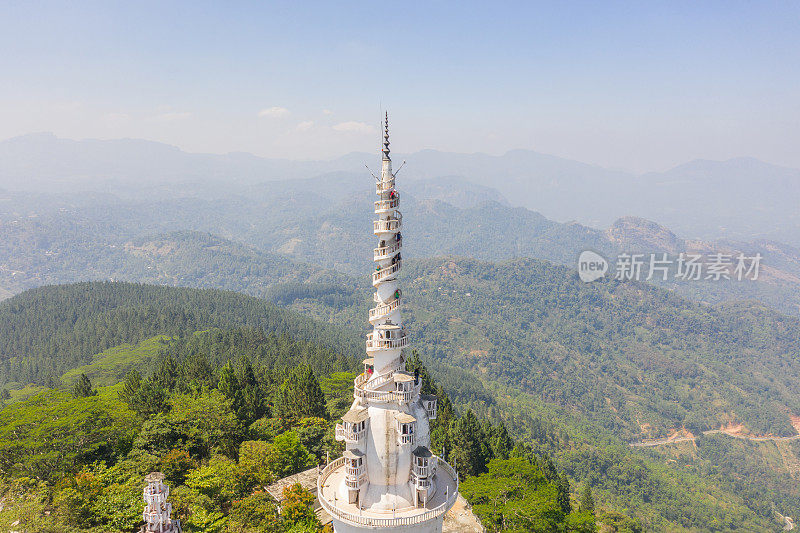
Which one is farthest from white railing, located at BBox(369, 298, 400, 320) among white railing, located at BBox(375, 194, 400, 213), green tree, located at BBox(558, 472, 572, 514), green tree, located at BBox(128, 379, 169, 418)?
green tree, located at BBox(558, 472, 572, 514)

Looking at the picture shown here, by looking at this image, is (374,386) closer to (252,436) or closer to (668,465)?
(252,436)

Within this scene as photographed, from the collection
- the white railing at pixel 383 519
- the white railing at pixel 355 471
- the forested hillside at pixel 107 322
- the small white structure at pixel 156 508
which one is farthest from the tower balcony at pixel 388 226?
the forested hillside at pixel 107 322

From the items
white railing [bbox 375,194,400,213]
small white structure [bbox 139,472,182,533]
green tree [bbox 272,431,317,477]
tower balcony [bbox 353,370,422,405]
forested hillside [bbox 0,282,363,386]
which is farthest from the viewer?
forested hillside [bbox 0,282,363,386]

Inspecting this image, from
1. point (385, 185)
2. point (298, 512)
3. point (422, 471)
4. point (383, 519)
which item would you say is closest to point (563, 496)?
point (422, 471)

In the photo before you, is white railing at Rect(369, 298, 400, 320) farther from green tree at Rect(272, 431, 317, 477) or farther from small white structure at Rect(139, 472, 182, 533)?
green tree at Rect(272, 431, 317, 477)

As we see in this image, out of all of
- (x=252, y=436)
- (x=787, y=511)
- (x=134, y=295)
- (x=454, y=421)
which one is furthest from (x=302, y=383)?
(x=787, y=511)

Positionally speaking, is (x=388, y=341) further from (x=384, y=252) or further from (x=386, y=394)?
(x=384, y=252)

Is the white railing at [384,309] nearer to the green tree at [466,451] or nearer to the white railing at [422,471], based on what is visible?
the white railing at [422,471]

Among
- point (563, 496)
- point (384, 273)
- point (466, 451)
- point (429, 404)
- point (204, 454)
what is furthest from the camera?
point (563, 496)
